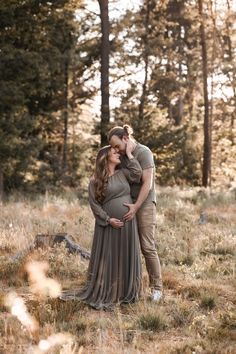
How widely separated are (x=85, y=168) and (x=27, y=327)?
60.1 ft

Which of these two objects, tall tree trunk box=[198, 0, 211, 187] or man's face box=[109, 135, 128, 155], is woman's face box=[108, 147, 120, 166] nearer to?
man's face box=[109, 135, 128, 155]

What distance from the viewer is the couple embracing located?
709cm

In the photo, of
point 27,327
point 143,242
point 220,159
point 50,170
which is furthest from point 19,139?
point 220,159

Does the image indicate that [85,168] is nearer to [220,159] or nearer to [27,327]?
[220,159]

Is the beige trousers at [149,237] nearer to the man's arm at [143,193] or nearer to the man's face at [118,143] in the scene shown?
the man's arm at [143,193]

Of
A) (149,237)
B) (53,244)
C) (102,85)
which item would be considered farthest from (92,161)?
(149,237)

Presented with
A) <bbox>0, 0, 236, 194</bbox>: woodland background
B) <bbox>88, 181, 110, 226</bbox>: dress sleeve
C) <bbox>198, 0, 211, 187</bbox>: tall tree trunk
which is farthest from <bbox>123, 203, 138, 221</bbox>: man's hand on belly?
<bbox>198, 0, 211, 187</bbox>: tall tree trunk

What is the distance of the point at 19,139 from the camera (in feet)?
58.1

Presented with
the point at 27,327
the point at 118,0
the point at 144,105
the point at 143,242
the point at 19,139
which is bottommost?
the point at 27,327

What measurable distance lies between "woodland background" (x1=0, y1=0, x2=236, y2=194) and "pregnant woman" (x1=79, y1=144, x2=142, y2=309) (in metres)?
10.3

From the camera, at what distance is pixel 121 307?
22.9ft

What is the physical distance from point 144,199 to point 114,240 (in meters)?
0.67

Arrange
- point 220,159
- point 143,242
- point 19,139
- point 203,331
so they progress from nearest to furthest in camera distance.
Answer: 1. point 203,331
2. point 143,242
3. point 19,139
4. point 220,159

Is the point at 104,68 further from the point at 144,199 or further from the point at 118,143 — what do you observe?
the point at 144,199
